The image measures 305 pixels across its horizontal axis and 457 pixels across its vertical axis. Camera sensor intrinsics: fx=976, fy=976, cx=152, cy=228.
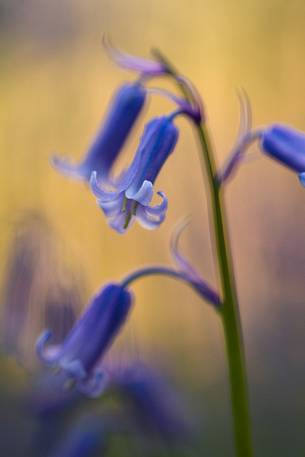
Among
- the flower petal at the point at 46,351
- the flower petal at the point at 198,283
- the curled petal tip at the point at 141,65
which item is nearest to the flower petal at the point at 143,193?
the flower petal at the point at 198,283

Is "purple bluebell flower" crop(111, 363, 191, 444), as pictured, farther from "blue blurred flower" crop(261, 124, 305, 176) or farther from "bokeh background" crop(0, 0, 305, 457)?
"blue blurred flower" crop(261, 124, 305, 176)

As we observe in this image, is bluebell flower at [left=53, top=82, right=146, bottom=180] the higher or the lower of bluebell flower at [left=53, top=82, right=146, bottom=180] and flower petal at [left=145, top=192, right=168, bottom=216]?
the higher

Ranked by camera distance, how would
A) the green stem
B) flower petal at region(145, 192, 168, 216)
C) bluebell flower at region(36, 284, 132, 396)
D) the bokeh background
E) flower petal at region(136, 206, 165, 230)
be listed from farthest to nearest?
the bokeh background < bluebell flower at region(36, 284, 132, 396) < flower petal at region(136, 206, 165, 230) < flower petal at region(145, 192, 168, 216) < the green stem

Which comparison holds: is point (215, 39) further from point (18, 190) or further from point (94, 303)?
point (94, 303)

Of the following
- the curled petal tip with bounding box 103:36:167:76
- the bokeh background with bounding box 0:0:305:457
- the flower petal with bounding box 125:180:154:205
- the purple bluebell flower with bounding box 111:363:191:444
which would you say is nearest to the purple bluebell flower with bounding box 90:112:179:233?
the flower petal with bounding box 125:180:154:205

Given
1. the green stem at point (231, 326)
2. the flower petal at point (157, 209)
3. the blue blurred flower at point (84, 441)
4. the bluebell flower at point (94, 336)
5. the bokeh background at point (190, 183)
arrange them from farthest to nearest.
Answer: the bokeh background at point (190, 183) < the blue blurred flower at point (84, 441) < the bluebell flower at point (94, 336) < the flower petal at point (157, 209) < the green stem at point (231, 326)

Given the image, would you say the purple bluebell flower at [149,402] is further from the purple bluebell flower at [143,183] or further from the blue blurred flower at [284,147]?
the blue blurred flower at [284,147]
